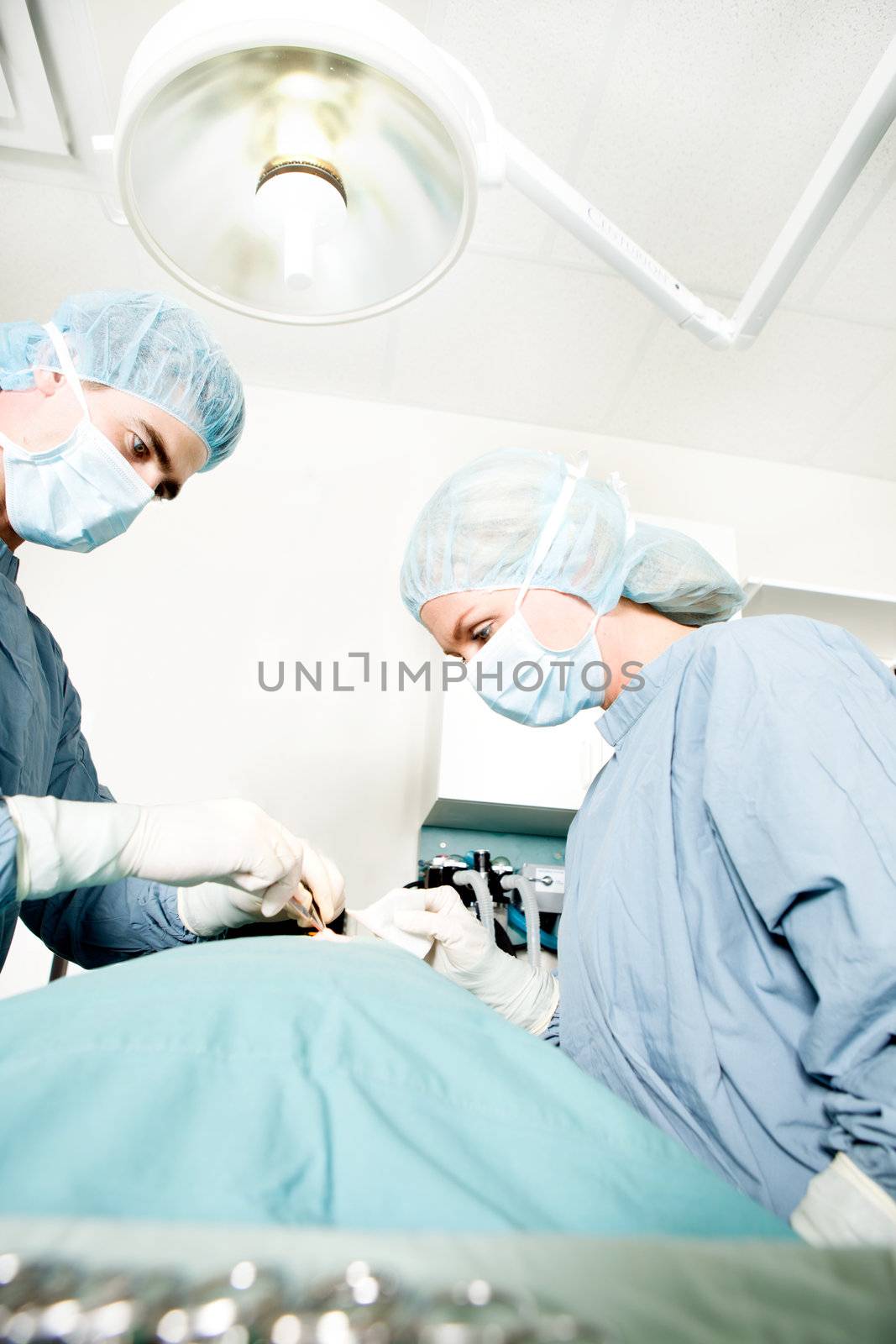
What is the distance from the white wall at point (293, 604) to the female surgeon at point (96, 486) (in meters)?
0.70

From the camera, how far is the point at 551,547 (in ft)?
4.03

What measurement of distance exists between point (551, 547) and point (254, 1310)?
1.11m

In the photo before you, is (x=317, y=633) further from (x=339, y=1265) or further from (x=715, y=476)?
(x=339, y=1265)

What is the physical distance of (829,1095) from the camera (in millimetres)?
671

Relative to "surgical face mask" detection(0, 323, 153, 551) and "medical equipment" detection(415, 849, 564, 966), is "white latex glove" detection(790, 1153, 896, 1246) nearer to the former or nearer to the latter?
"medical equipment" detection(415, 849, 564, 966)

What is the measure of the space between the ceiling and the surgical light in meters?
0.70

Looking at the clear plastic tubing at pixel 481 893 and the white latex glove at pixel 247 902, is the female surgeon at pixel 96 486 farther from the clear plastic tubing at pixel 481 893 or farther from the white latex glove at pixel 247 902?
the clear plastic tubing at pixel 481 893

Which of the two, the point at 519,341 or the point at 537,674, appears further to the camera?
the point at 519,341

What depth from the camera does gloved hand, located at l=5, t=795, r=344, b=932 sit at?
2.47 ft

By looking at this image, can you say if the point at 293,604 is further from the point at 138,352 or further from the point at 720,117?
the point at 720,117

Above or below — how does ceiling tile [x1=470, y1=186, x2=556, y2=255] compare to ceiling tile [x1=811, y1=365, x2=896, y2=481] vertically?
above

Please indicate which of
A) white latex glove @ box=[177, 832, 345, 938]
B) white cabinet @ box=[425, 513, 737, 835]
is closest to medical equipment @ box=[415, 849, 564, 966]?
white cabinet @ box=[425, 513, 737, 835]

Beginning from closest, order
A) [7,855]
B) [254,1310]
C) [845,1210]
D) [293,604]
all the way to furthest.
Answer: [254,1310] → [845,1210] → [7,855] → [293,604]

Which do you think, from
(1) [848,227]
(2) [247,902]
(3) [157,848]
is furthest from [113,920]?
(1) [848,227]
